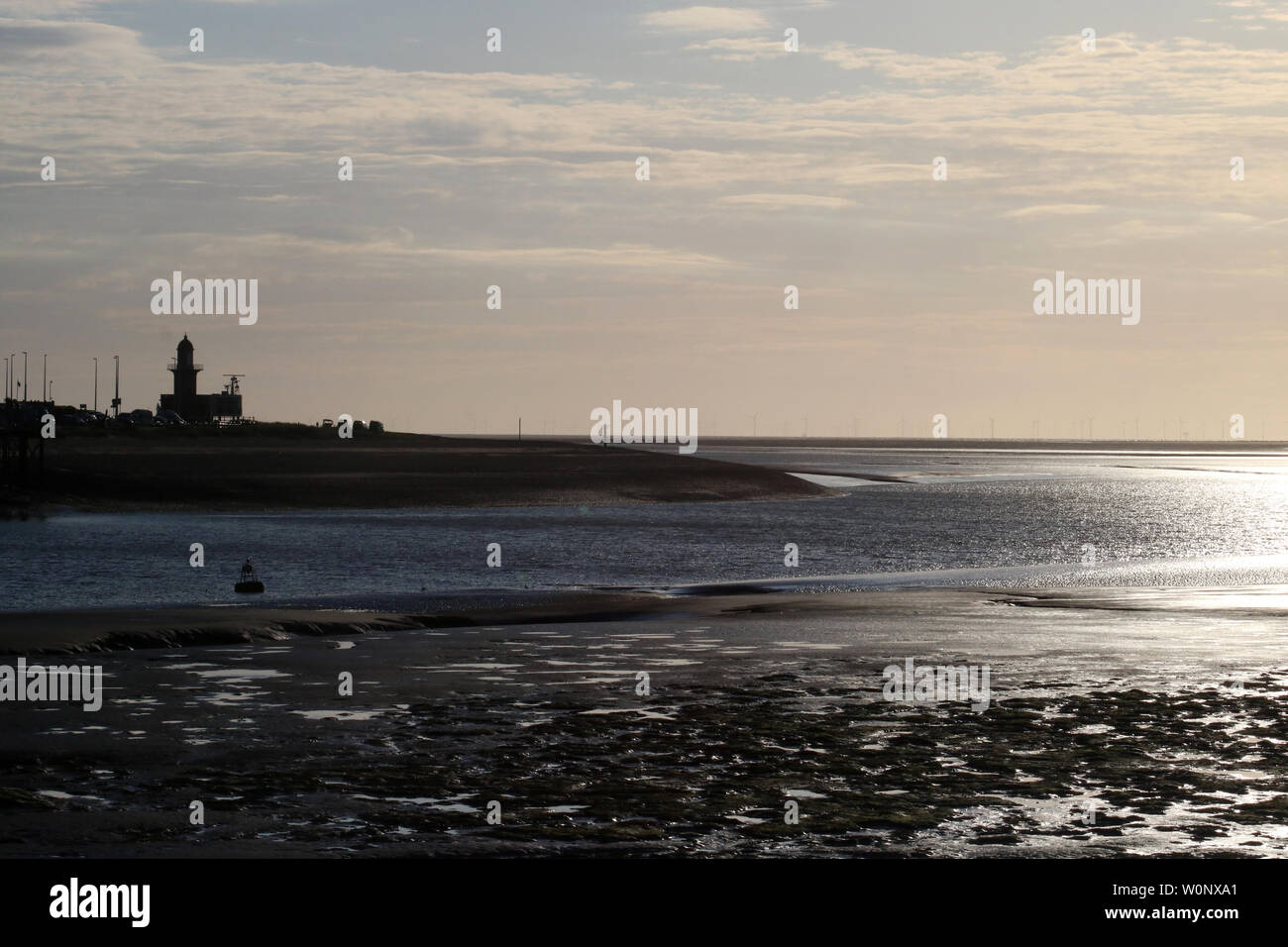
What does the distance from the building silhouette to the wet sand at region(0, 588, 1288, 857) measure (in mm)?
171982

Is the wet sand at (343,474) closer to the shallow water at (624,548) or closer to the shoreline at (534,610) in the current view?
the shallow water at (624,548)

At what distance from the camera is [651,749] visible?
55.8 feet

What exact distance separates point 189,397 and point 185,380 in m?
2.52

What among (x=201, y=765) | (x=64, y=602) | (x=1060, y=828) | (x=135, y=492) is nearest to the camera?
(x=1060, y=828)

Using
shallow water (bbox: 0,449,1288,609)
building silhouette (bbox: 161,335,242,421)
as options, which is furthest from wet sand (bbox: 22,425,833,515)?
building silhouette (bbox: 161,335,242,421)

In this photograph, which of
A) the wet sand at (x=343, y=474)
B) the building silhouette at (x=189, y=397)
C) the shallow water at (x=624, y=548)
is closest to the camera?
the shallow water at (x=624, y=548)

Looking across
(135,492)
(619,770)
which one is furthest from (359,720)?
(135,492)

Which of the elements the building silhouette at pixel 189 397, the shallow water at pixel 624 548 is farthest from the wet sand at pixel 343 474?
the building silhouette at pixel 189 397

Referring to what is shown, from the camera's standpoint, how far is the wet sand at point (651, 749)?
1274cm

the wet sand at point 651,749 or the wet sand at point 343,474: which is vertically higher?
the wet sand at point 343,474

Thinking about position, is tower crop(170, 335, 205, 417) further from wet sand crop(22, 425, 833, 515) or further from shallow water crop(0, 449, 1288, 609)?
shallow water crop(0, 449, 1288, 609)
